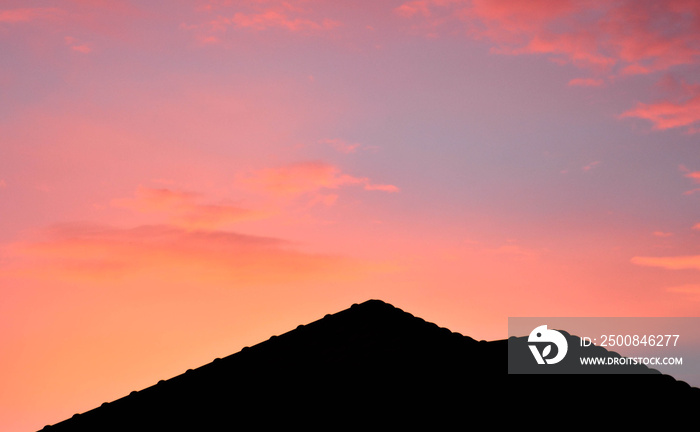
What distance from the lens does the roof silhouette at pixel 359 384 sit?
478 inches

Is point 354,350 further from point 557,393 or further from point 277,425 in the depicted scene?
point 557,393

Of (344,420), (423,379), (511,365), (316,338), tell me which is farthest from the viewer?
(316,338)

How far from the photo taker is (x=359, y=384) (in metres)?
12.7

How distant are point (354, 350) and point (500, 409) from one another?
3879mm

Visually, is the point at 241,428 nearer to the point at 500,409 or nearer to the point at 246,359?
the point at 246,359

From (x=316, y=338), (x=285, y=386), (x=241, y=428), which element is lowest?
(x=241, y=428)

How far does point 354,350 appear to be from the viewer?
47.4ft

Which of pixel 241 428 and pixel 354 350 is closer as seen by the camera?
pixel 241 428

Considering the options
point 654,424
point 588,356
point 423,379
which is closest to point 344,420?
point 423,379

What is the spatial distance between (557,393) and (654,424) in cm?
199

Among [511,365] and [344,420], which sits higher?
[511,365]

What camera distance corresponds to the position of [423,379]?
1266cm

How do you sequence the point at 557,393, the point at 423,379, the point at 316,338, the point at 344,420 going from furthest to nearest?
the point at 316,338 < the point at 557,393 < the point at 423,379 < the point at 344,420

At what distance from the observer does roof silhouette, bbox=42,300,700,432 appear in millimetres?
12148
